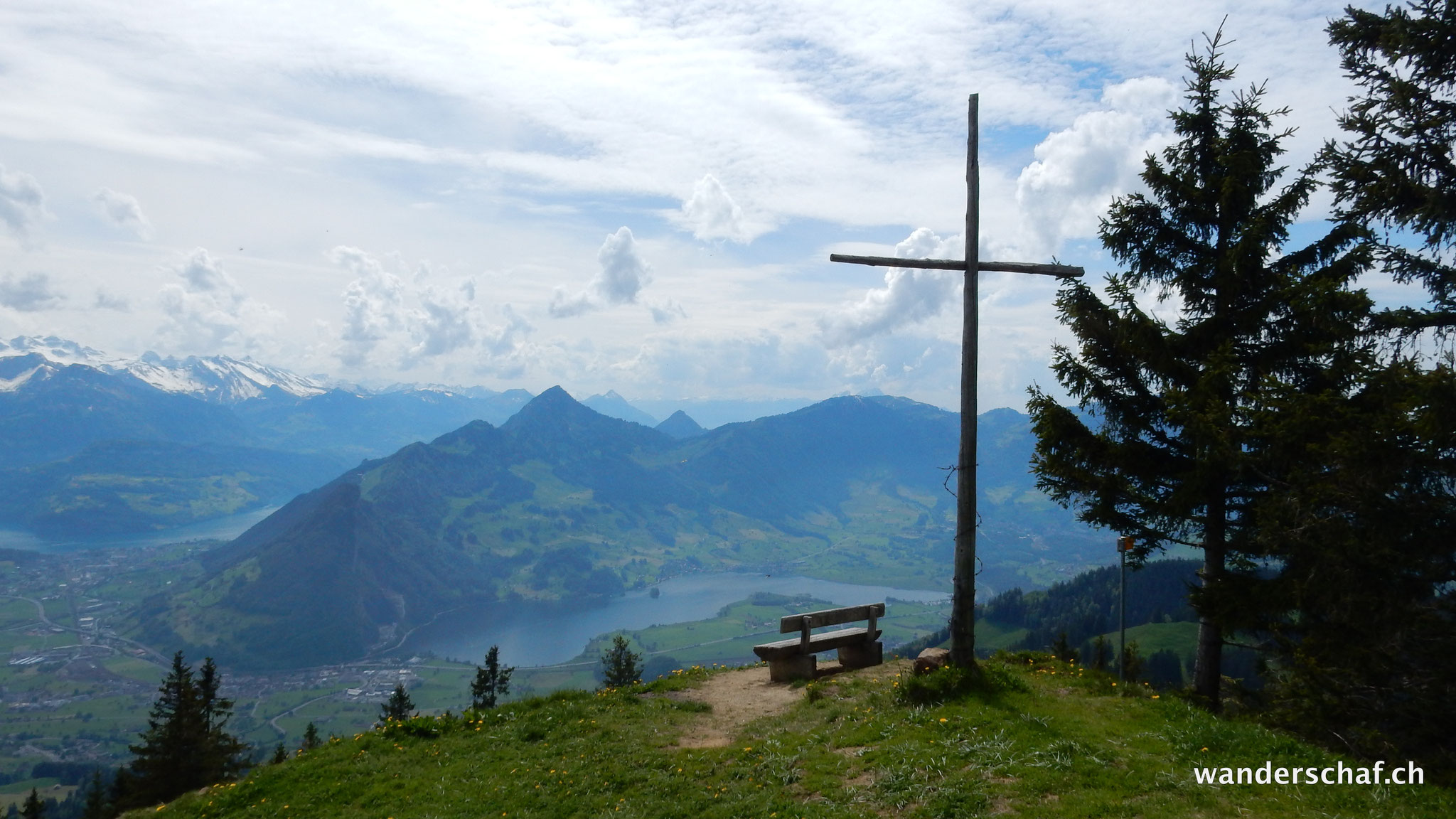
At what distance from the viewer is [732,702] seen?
55.1 ft

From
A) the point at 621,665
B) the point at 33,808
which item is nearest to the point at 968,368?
the point at 621,665

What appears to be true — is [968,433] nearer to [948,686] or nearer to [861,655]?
[948,686]

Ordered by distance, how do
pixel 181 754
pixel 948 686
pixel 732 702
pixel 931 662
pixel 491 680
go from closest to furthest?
1. pixel 948 686
2. pixel 931 662
3. pixel 732 702
4. pixel 181 754
5. pixel 491 680

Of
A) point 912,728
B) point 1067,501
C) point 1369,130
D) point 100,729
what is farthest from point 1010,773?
point 100,729

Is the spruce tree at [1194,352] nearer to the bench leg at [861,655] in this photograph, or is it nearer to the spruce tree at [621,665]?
the bench leg at [861,655]

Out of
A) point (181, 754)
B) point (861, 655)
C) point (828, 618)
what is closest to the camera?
point (828, 618)

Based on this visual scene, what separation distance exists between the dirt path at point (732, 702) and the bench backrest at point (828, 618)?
4.49ft

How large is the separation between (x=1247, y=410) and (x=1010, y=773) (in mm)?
7977

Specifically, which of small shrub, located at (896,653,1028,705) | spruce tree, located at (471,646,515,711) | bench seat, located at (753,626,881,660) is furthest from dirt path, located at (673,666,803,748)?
spruce tree, located at (471,646,515,711)

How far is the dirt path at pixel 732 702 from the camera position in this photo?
1412cm

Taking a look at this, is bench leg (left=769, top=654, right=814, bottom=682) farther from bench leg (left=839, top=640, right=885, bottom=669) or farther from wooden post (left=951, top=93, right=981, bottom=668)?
wooden post (left=951, top=93, right=981, bottom=668)

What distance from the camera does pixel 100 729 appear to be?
624 feet

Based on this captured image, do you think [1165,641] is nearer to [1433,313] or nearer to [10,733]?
[1433,313]

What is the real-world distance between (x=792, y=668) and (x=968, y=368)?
28.0 ft
